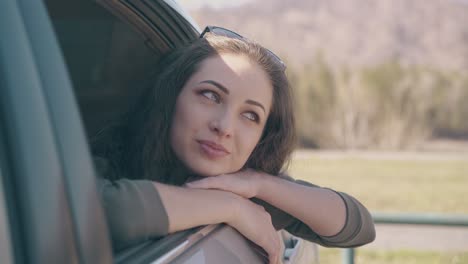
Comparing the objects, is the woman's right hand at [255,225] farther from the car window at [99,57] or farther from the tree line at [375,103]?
the tree line at [375,103]

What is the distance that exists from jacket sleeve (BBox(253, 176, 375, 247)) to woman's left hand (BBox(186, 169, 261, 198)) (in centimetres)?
17

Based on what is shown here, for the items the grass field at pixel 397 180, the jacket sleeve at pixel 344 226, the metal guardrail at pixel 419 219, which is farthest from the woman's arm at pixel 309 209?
the grass field at pixel 397 180

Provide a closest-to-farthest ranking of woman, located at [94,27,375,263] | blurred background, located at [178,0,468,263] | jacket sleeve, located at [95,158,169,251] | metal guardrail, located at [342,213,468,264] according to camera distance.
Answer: jacket sleeve, located at [95,158,169,251] → woman, located at [94,27,375,263] → metal guardrail, located at [342,213,468,264] → blurred background, located at [178,0,468,263]

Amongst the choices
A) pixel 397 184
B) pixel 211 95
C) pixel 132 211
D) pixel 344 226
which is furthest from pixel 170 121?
pixel 397 184

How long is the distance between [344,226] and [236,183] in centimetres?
45

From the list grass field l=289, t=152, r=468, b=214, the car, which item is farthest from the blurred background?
the car

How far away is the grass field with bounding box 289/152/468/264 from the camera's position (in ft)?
26.3

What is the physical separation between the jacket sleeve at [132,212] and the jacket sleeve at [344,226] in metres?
0.74

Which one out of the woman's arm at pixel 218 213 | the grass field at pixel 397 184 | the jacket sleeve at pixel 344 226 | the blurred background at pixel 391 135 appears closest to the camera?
the woman's arm at pixel 218 213

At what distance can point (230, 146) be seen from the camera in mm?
2012

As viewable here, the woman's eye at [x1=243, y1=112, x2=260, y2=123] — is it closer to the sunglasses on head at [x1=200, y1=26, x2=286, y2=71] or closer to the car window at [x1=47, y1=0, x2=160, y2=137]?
A: the sunglasses on head at [x1=200, y1=26, x2=286, y2=71]

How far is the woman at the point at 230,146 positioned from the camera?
6.41ft

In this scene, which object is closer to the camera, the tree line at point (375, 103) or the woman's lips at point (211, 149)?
→ the woman's lips at point (211, 149)

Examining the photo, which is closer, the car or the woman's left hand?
the car
